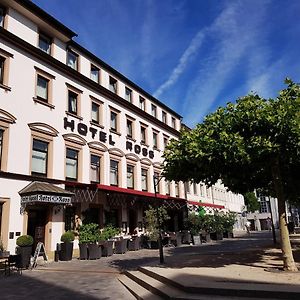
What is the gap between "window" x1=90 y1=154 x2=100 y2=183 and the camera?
73.2ft

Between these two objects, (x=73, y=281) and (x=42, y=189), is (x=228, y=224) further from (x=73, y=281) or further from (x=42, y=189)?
(x=73, y=281)

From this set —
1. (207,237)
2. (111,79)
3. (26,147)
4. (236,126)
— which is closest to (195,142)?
(236,126)

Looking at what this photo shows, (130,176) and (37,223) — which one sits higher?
(130,176)

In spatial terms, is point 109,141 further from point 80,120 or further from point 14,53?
point 14,53

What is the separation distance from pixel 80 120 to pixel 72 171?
3.15 meters

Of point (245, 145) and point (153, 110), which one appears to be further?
point (153, 110)

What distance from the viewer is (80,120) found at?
849 inches

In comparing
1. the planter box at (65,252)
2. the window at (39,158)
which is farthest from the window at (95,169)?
the planter box at (65,252)

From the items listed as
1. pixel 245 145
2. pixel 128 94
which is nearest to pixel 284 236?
pixel 245 145

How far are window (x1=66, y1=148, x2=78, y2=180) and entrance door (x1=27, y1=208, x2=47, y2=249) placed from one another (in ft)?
8.72

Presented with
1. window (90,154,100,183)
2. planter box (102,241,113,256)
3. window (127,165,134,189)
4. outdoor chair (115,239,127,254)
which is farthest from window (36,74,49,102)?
window (127,165,134,189)

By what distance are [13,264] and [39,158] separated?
552 centimetres

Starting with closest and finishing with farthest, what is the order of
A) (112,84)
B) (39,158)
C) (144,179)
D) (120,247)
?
(39,158)
(120,247)
(112,84)
(144,179)

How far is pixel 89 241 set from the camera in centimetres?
1878
